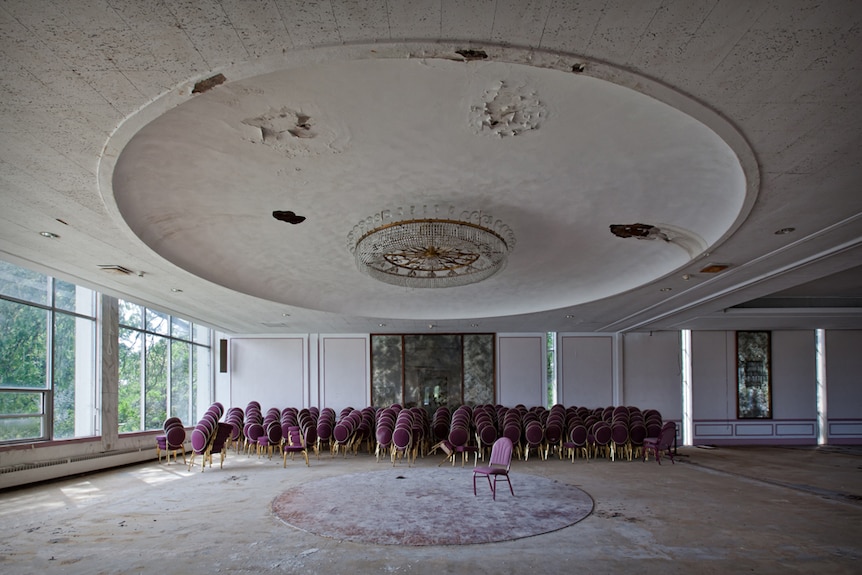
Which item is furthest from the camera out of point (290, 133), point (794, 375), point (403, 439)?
point (794, 375)

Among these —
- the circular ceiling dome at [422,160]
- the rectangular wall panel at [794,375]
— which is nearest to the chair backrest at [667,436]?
the circular ceiling dome at [422,160]

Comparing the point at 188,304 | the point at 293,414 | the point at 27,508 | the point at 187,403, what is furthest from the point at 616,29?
the point at 187,403

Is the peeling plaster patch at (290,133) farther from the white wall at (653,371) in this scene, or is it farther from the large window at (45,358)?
the white wall at (653,371)

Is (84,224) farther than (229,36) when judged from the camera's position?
Yes

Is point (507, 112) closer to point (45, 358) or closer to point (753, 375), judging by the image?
point (45, 358)

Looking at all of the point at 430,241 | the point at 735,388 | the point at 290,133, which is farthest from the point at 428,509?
the point at 735,388

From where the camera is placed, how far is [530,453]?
12.8 metres

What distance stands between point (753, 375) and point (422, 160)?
1409 centimetres

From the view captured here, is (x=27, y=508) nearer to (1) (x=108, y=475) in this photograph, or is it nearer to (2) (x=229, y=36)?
(1) (x=108, y=475)

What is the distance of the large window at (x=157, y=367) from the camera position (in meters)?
12.2

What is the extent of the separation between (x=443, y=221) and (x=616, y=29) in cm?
363

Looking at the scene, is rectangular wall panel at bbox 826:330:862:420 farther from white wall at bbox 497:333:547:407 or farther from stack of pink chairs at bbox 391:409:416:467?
stack of pink chairs at bbox 391:409:416:467

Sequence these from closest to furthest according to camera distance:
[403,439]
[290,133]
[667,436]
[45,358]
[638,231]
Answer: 1. [290,133]
2. [638,231]
3. [45,358]
4. [403,439]
5. [667,436]

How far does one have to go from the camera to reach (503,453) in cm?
795
